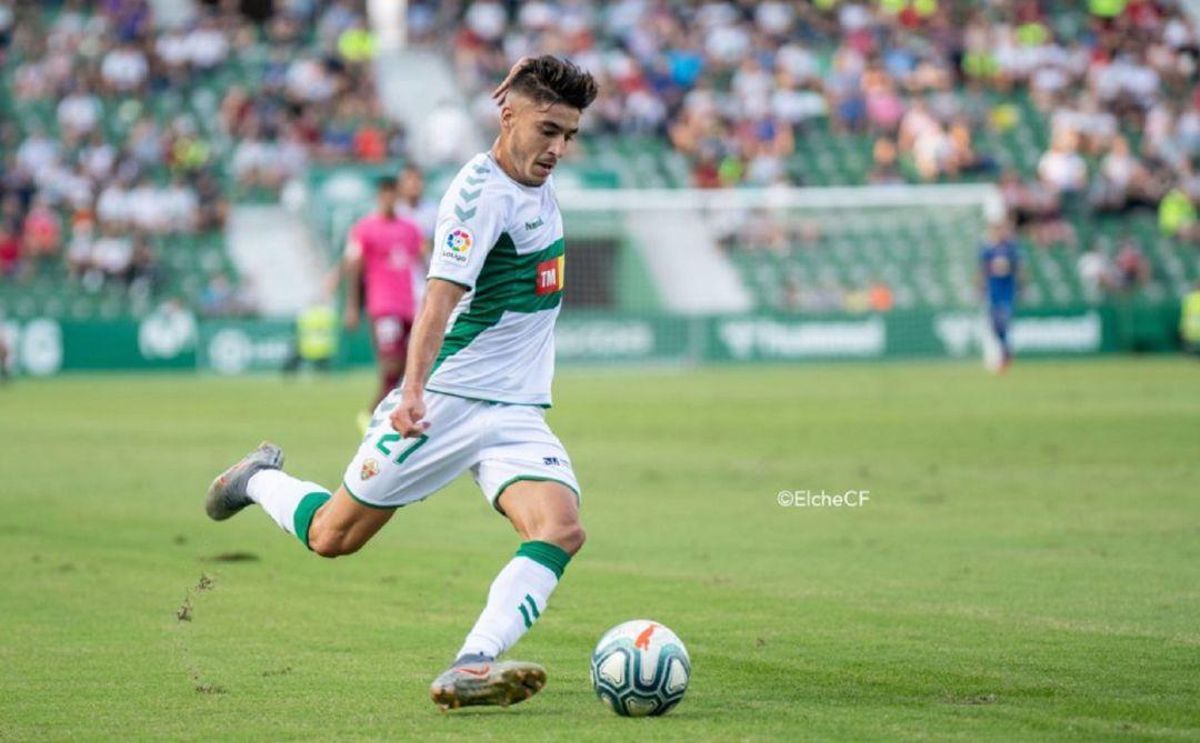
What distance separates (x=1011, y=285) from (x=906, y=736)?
26029 millimetres

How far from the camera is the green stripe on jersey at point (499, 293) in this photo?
7.27 meters

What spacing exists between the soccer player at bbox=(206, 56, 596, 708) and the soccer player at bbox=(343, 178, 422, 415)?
1171cm

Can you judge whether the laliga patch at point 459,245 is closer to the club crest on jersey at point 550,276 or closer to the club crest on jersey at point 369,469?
the club crest on jersey at point 550,276

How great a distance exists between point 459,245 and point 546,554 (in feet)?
3.80

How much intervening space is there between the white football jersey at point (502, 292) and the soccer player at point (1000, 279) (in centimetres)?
2514

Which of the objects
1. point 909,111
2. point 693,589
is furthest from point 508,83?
point 909,111

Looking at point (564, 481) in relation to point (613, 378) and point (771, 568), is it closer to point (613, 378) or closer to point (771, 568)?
point (771, 568)

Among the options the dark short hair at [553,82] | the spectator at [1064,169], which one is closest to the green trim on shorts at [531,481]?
the dark short hair at [553,82]

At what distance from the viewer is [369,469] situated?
730 centimetres

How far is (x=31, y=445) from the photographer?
20.3 metres

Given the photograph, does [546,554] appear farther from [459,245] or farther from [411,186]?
[411,186]

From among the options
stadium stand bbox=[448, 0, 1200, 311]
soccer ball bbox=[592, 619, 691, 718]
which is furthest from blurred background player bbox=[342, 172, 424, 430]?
stadium stand bbox=[448, 0, 1200, 311]

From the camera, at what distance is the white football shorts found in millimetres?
7219

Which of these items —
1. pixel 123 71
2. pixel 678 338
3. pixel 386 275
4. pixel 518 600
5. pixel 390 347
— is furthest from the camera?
pixel 123 71
